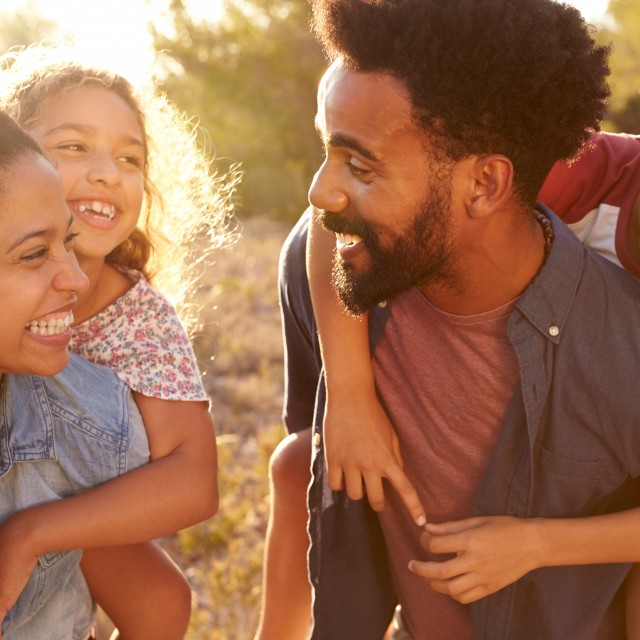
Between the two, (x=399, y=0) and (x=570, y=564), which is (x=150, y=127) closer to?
(x=399, y=0)

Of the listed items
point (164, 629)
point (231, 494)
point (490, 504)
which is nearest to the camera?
point (490, 504)

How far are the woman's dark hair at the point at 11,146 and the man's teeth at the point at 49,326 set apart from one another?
0.92 ft

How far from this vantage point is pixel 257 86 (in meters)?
13.9

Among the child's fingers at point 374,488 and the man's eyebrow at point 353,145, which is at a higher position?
the man's eyebrow at point 353,145

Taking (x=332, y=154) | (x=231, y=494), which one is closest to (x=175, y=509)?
(x=332, y=154)

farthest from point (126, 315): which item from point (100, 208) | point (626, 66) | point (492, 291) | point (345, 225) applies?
point (626, 66)

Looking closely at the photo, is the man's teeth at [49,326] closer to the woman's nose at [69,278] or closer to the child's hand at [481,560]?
the woman's nose at [69,278]

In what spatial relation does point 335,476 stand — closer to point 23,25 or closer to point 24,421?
point 24,421

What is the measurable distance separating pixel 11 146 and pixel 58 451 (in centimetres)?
67

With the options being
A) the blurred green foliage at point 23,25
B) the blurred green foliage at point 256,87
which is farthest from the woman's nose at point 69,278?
the blurred green foliage at point 23,25

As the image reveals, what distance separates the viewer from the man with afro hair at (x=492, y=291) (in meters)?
2.00

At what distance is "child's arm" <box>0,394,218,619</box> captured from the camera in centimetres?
194

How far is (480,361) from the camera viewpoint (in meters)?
2.20

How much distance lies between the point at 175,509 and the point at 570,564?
0.90 metres
